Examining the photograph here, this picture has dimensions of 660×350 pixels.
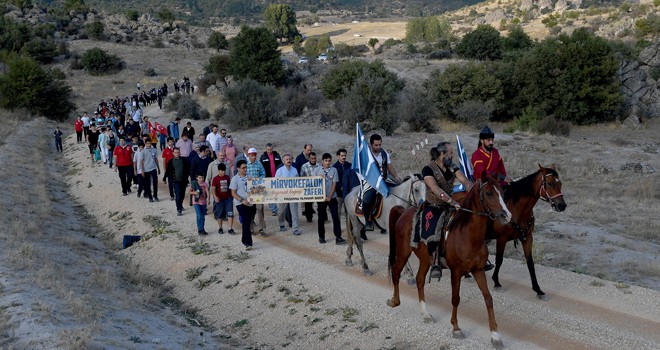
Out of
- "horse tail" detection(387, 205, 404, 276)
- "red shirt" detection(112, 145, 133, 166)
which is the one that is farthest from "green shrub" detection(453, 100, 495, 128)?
"horse tail" detection(387, 205, 404, 276)

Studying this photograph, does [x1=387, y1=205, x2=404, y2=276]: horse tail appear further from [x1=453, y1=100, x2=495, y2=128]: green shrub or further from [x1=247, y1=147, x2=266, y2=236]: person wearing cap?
[x1=453, y1=100, x2=495, y2=128]: green shrub

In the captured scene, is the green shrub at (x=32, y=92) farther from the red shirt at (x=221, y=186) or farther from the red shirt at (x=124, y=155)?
the red shirt at (x=221, y=186)

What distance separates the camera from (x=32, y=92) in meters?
47.7

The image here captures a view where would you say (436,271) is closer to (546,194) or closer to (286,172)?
(546,194)

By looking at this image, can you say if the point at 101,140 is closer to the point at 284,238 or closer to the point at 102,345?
the point at 284,238

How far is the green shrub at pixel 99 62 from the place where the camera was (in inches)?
2830

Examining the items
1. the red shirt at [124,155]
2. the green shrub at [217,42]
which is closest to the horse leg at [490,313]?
the red shirt at [124,155]

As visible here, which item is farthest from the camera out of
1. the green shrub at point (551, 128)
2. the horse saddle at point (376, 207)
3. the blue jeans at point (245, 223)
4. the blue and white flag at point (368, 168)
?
the green shrub at point (551, 128)

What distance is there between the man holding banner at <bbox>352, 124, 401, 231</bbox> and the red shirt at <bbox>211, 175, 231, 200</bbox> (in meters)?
4.16

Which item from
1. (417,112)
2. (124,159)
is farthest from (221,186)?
(417,112)

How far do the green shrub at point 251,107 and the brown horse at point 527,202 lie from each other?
28.3 meters

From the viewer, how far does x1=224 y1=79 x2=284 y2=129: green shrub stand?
36.5m

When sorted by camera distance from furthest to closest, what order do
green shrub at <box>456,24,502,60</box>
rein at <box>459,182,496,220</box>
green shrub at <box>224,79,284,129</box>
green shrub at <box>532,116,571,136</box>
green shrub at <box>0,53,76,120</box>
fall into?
green shrub at <box>456,24,502,60</box> → green shrub at <box>0,53,76,120</box> → green shrub at <box>224,79,284,129</box> → green shrub at <box>532,116,571,136</box> → rein at <box>459,182,496,220</box>

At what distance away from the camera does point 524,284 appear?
10242 mm
